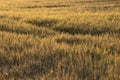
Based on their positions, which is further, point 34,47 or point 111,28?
point 111,28

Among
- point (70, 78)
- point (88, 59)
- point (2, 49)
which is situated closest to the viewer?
point (70, 78)

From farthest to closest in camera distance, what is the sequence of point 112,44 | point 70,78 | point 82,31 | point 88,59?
1. point 82,31
2. point 112,44
3. point 88,59
4. point 70,78

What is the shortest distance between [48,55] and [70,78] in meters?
1.32

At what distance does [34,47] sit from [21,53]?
0.61 meters

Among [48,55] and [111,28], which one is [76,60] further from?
[111,28]

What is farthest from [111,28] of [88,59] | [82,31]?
[88,59]

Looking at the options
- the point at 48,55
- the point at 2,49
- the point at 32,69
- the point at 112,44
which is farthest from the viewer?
the point at 112,44

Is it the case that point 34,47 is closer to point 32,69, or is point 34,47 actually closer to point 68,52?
point 68,52

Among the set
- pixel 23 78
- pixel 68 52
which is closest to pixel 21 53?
pixel 68 52

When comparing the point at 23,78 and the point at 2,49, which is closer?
the point at 23,78

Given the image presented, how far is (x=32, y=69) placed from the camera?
440cm

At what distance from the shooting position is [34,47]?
18.6 ft

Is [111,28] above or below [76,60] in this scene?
below

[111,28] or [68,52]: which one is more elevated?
[68,52]
